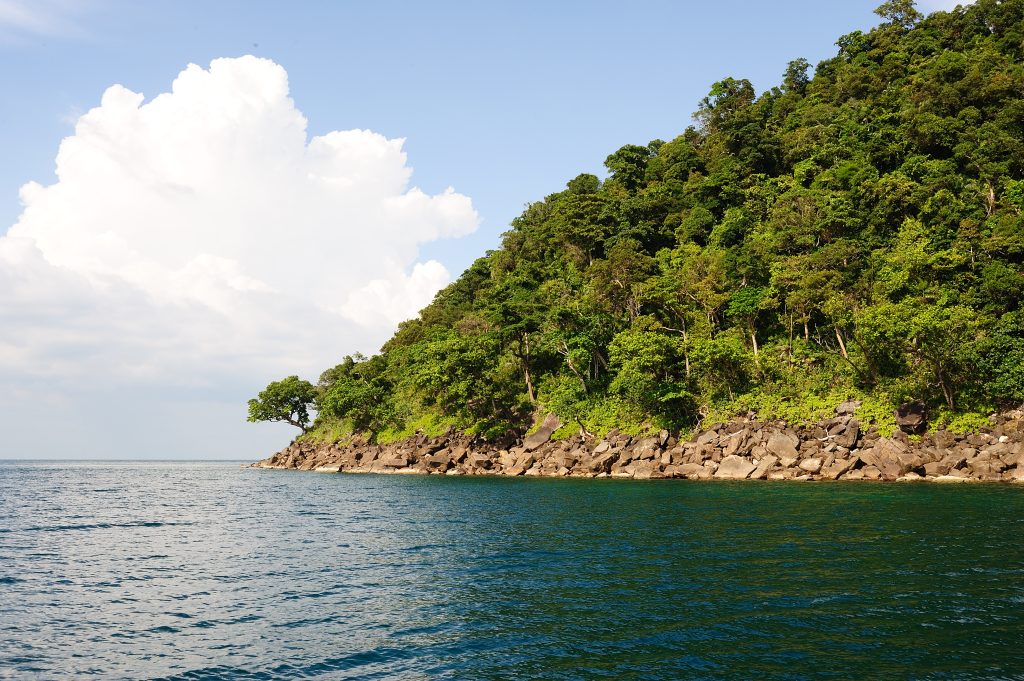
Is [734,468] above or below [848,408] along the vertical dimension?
below

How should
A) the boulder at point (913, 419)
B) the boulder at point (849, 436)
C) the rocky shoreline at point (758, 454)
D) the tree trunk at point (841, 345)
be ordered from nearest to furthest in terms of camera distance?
the rocky shoreline at point (758, 454)
the boulder at point (913, 419)
the boulder at point (849, 436)
the tree trunk at point (841, 345)

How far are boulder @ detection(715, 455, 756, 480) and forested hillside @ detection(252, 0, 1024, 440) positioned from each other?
6984 millimetres

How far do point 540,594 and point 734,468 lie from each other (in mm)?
44098

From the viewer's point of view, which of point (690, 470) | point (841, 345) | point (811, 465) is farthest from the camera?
point (841, 345)

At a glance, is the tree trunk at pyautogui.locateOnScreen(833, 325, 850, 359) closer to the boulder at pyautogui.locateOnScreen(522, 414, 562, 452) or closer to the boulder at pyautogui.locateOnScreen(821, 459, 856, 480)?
the boulder at pyautogui.locateOnScreen(821, 459, 856, 480)

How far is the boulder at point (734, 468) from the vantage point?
56.9 meters

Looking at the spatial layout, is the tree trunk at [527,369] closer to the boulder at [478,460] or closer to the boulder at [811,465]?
the boulder at [478,460]

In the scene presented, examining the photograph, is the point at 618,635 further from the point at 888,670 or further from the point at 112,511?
the point at 112,511

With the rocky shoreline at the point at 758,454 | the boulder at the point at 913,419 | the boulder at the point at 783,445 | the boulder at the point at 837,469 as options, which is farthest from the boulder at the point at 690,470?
the boulder at the point at 913,419

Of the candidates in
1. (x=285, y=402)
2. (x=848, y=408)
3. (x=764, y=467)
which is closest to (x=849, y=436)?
(x=848, y=408)

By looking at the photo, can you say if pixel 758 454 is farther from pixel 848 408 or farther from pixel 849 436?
pixel 848 408

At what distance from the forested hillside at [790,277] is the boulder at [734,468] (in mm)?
6984

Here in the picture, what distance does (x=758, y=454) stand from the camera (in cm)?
5719

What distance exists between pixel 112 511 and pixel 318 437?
268 ft
